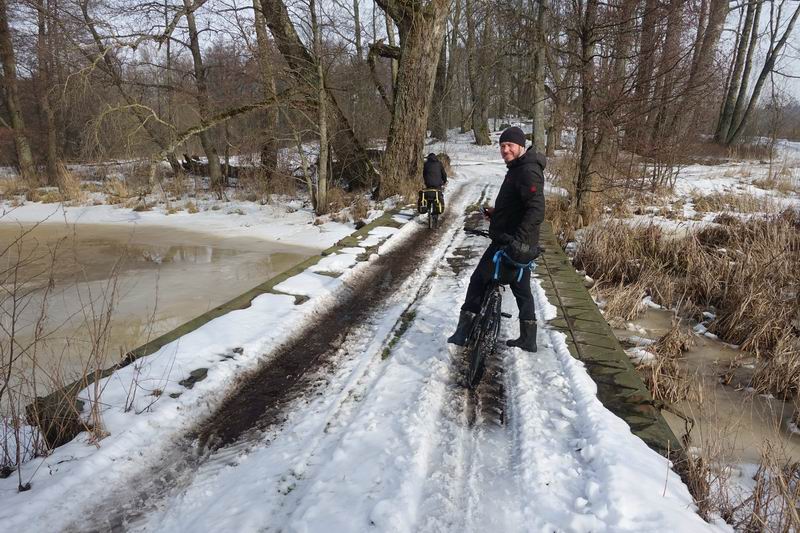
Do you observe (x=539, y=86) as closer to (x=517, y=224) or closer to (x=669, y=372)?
(x=669, y=372)

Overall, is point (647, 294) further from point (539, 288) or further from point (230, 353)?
point (230, 353)

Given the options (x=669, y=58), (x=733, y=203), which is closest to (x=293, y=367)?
(x=669, y=58)

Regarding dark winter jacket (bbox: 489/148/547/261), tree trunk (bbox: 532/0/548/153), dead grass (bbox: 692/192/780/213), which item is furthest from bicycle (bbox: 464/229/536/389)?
tree trunk (bbox: 532/0/548/153)

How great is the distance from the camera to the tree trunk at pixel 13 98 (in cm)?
1559

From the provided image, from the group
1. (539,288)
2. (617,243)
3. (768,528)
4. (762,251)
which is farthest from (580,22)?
(768,528)

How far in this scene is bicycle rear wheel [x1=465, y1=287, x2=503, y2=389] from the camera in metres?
3.39

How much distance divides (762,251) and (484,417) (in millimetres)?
6046

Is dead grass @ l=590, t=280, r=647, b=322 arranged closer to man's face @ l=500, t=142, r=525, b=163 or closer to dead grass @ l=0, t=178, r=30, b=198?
man's face @ l=500, t=142, r=525, b=163

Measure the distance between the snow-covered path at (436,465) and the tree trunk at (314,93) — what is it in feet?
28.6

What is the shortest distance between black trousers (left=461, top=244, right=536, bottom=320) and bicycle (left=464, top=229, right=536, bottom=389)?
2.1 inches

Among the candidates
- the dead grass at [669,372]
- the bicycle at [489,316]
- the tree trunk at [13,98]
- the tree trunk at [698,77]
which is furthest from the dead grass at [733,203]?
the tree trunk at [13,98]

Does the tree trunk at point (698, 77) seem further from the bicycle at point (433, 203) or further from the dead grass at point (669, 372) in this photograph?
the dead grass at point (669, 372)

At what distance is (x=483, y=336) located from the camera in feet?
11.3

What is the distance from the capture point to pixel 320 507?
2.22 metres
